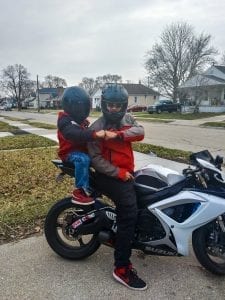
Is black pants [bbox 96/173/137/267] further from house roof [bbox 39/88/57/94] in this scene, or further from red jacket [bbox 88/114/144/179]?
house roof [bbox 39/88/57/94]

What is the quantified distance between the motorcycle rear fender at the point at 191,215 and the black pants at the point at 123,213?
208 mm

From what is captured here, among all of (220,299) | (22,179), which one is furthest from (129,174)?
(22,179)

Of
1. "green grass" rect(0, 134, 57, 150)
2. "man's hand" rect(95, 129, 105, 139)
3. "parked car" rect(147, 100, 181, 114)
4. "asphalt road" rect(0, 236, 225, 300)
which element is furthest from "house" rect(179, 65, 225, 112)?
"man's hand" rect(95, 129, 105, 139)

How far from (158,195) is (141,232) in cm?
39

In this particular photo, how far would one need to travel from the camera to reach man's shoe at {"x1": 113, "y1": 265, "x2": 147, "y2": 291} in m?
2.93

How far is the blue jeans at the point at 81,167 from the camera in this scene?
3.00 meters

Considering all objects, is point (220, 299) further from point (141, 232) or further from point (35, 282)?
point (35, 282)

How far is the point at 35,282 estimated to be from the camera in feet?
9.88

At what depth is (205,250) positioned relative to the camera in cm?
311

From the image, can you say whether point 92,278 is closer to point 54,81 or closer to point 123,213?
point 123,213

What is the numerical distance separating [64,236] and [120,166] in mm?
1008

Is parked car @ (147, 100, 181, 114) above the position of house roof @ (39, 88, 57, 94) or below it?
below

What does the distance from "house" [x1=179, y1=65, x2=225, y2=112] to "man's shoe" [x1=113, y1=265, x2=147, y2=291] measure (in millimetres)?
35887

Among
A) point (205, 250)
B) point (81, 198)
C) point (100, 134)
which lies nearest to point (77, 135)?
point (100, 134)
